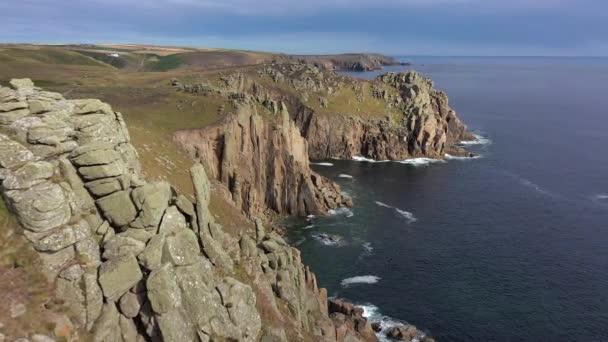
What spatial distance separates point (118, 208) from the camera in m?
33.3

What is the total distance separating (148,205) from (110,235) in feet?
10.9

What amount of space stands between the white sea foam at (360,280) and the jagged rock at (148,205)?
45173 millimetres

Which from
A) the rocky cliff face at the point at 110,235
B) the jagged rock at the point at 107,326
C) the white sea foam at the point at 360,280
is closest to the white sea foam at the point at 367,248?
the white sea foam at the point at 360,280

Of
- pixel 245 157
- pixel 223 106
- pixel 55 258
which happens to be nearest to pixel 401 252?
pixel 245 157

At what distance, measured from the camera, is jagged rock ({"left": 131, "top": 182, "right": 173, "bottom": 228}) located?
110 ft

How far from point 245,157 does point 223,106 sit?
46.1 feet

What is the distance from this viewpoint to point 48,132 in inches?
1281

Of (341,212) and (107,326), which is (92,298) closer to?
(107,326)

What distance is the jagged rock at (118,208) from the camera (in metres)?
33.0

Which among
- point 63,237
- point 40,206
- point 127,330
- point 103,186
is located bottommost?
point 127,330

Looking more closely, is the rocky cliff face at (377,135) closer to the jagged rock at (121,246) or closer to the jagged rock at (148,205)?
the jagged rock at (148,205)

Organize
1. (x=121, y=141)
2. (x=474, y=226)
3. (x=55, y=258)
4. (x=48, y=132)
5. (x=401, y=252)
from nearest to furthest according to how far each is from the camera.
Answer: (x=55, y=258)
(x=48, y=132)
(x=121, y=141)
(x=401, y=252)
(x=474, y=226)

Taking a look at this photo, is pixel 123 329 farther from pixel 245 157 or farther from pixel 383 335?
pixel 245 157

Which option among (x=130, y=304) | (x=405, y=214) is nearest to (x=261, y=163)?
(x=405, y=214)
